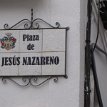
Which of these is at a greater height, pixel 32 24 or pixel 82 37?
pixel 32 24

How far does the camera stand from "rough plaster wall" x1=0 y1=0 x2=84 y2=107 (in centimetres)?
295

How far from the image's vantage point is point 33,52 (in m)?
2.98

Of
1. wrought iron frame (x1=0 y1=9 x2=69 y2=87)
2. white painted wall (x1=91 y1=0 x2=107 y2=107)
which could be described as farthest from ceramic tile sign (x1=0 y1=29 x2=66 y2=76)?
white painted wall (x1=91 y1=0 x2=107 y2=107)

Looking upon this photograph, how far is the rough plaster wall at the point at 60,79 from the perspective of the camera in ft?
9.68

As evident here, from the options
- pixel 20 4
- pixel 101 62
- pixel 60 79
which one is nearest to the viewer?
pixel 60 79

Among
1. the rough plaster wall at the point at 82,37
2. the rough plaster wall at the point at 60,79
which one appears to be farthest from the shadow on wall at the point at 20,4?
the rough plaster wall at the point at 82,37

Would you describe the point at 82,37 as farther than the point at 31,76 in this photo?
Yes

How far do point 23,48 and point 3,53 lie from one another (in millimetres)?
203

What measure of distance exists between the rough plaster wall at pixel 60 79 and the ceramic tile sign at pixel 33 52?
0.09 meters

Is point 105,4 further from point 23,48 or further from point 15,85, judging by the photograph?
point 15,85

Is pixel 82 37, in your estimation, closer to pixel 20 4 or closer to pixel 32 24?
pixel 32 24

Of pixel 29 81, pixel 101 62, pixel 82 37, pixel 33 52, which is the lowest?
pixel 29 81

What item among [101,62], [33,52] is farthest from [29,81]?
[101,62]

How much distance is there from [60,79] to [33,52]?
0.36 metres
